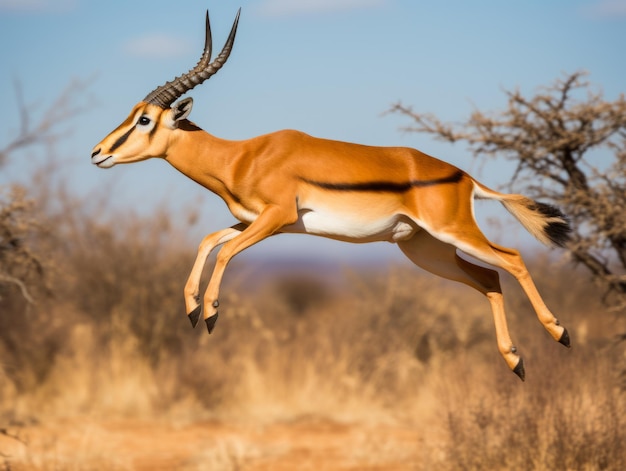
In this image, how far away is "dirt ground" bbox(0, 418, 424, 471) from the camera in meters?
14.3

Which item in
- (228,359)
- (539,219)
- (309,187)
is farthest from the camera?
(228,359)

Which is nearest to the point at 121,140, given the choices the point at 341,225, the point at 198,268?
the point at 198,268

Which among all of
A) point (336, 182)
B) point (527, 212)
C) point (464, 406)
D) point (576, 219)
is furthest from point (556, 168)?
point (336, 182)

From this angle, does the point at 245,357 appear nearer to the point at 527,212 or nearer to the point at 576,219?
the point at 576,219

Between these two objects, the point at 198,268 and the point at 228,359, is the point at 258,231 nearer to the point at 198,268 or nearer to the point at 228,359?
the point at 198,268

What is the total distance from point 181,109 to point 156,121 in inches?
7.5

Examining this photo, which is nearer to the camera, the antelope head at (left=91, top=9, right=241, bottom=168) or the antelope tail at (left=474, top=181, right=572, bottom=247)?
the antelope head at (left=91, top=9, right=241, bottom=168)

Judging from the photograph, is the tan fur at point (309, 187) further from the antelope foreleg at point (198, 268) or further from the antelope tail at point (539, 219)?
the antelope tail at point (539, 219)

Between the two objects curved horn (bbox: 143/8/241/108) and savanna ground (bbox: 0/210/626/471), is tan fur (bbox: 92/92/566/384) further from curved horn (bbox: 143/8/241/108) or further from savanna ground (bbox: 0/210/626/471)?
savanna ground (bbox: 0/210/626/471)

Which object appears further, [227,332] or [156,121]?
[227,332]

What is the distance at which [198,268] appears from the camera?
22.2ft

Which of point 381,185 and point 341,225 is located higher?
point 381,185

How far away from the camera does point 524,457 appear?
447 inches

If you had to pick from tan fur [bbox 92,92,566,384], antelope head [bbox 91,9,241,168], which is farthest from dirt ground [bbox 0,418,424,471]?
antelope head [bbox 91,9,241,168]
